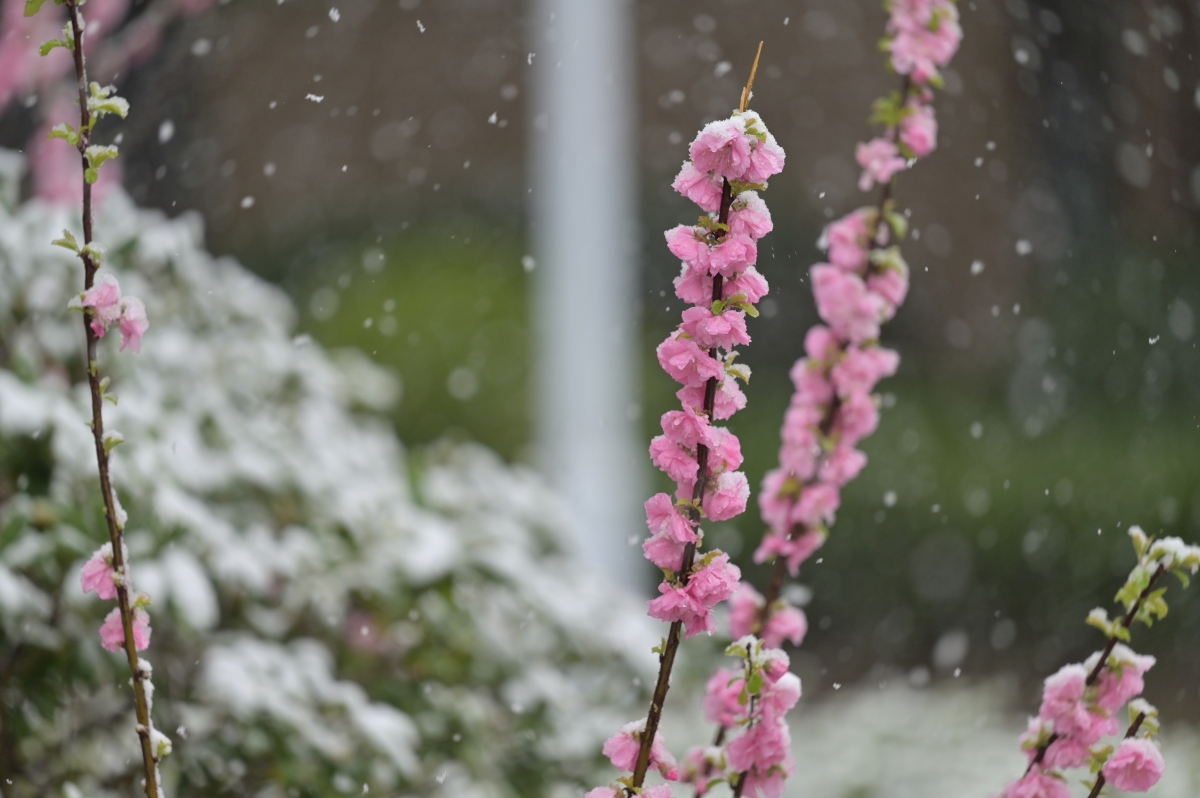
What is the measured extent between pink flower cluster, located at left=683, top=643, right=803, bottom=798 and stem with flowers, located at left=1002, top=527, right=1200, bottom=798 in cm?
13

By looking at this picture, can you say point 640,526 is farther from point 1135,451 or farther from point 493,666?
point 493,666

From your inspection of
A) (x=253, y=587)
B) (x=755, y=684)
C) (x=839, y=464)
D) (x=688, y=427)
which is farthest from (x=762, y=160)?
(x=253, y=587)

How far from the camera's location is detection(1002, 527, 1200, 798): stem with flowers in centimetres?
50

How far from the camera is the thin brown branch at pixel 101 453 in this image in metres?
0.45

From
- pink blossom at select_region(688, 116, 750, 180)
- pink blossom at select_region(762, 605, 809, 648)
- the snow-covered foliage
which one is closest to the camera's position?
pink blossom at select_region(688, 116, 750, 180)

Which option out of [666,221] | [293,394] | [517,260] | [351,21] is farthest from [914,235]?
[293,394]

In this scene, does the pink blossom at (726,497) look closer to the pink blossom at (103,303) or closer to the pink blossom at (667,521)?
the pink blossom at (667,521)

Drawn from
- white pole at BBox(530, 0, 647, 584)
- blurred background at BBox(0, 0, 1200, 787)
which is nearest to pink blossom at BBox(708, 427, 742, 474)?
blurred background at BBox(0, 0, 1200, 787)

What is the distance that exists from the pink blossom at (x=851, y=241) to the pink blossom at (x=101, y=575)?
0.47 metres

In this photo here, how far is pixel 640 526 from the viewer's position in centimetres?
350

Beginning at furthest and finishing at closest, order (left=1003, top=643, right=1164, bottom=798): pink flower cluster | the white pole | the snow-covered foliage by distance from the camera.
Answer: the white pole → the snow-covered foliage → (left=1003, top=643, right=1164, bottom=798): pink flower cluster

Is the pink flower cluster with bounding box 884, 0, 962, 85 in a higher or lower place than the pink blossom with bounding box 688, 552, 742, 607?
higher

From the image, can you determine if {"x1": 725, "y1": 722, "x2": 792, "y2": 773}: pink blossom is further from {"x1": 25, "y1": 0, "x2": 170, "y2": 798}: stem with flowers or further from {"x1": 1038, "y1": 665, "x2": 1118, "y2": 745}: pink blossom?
{"x1": 25, "y1": 0, "x2": 170, "y2": 798}: stem with flowers

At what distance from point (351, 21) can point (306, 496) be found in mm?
3614
